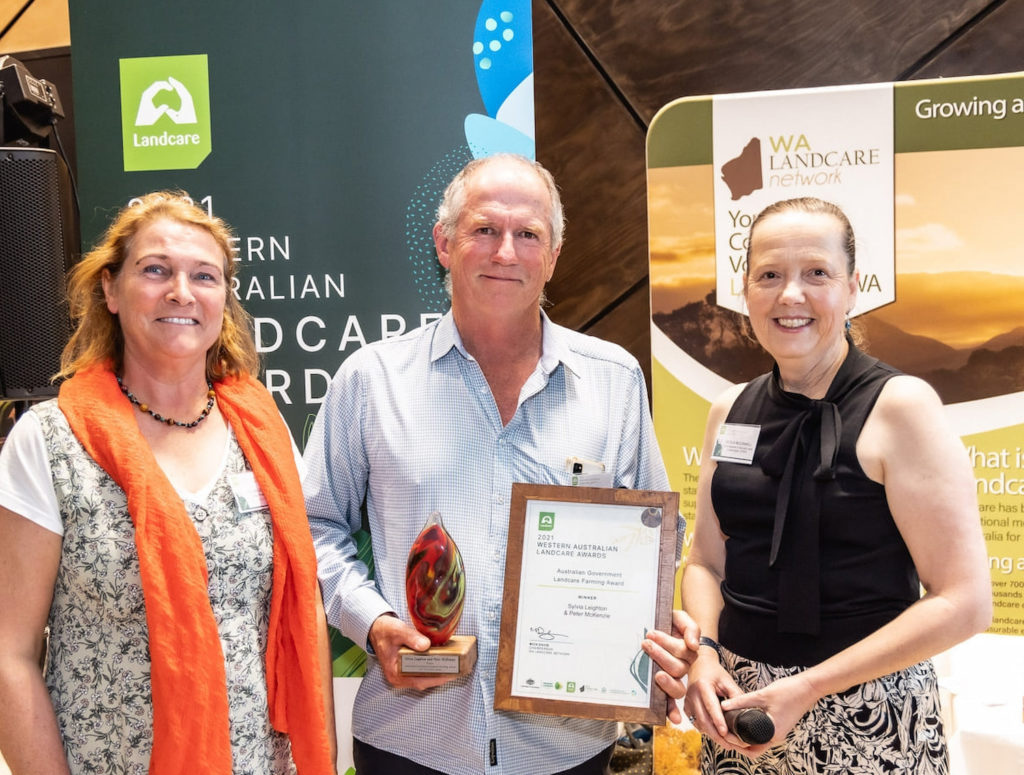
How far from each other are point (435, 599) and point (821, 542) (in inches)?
31.1

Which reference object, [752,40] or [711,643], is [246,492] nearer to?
[711,643]

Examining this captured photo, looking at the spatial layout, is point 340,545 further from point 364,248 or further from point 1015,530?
point 1015,530

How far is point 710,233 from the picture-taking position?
3051mm

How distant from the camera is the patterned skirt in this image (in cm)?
174

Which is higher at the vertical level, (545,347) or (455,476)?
(545,347)

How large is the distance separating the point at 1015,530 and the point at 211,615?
8.27 ft

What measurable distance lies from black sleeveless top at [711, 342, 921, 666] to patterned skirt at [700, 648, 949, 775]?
3.7 inches

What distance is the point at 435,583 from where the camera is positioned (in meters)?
1.73

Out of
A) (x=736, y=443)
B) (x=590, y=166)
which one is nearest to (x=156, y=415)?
(x=736, y=443)

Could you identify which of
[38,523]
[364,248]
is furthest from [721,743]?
[364,248]
